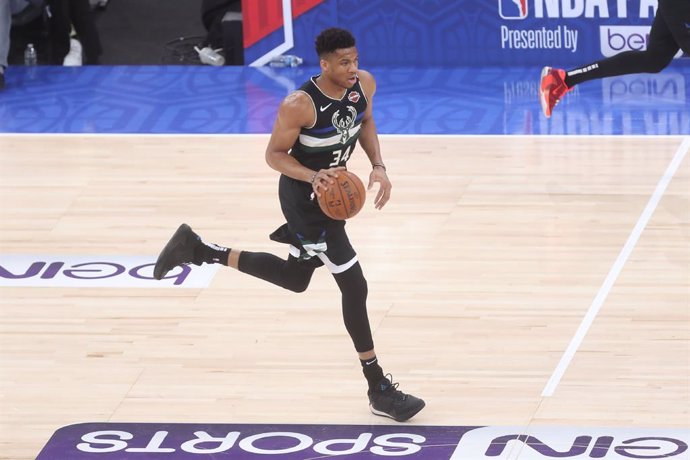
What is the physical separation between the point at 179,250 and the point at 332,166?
3.45ft

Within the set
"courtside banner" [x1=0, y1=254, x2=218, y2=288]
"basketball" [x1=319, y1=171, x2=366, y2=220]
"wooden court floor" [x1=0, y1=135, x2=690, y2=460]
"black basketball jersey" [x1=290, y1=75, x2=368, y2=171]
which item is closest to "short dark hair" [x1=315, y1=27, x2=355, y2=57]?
"black basketball jersey" [x1=290, y1=75, x2=368, y2=171]

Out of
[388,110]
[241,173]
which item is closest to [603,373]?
[241,173]

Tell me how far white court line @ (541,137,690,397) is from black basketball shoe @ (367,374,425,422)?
24.7 inches

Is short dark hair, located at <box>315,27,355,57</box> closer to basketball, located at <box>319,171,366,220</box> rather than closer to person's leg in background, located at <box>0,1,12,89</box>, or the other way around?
basketball, located at <box>319,171,366,220</box>

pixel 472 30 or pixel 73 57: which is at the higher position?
pixel 472 30

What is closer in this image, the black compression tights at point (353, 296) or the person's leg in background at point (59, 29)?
the black compression tights at point (353, 296)

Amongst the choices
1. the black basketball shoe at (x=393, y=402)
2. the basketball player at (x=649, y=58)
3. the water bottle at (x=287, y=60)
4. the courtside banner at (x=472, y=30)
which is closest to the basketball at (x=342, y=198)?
the black basketball shoe at (x=393, y=402)

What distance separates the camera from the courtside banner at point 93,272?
24.8 ft

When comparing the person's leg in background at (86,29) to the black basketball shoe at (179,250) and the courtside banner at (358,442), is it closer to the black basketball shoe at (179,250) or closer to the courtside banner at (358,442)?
the black basketball shoe at (179,250)

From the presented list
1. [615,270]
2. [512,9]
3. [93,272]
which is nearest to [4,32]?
[512,9]

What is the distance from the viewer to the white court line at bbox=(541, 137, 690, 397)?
6352 millimetres

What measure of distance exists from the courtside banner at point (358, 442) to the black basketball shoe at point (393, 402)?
63 millimetres

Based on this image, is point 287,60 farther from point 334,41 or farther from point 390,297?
point 334,41

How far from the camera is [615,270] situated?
747cm
